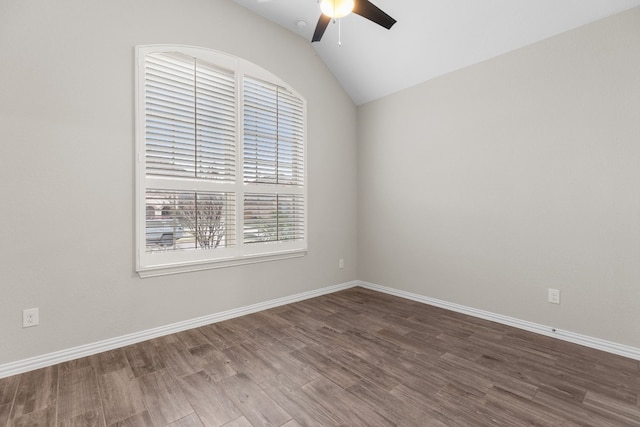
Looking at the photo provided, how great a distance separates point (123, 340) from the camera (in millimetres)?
2422

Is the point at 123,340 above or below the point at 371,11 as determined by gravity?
below

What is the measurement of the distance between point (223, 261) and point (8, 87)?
2036 millimetres

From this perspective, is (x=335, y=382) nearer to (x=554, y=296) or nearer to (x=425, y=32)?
(x=554, y=296)

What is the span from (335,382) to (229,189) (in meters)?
2.05

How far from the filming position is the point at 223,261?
3014mm

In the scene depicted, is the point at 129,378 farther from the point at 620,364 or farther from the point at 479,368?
the point at 620,364

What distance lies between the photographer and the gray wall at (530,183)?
2316mm

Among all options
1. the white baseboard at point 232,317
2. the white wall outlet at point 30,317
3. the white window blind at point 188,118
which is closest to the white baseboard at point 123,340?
the white baseboard at point 232,317

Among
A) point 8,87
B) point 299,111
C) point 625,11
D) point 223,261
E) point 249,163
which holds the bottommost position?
point 223,261

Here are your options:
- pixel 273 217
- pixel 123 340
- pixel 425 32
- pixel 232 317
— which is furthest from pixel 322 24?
pixel 123 340

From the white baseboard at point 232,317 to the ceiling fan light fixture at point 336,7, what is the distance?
9.26 feet

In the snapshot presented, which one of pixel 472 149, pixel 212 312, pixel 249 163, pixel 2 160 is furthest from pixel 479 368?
pixel 2 160

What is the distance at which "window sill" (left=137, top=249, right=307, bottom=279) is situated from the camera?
256 cm

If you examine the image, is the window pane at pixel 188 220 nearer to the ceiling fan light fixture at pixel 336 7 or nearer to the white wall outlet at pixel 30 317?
the white wall outlet at pixel 30 317
